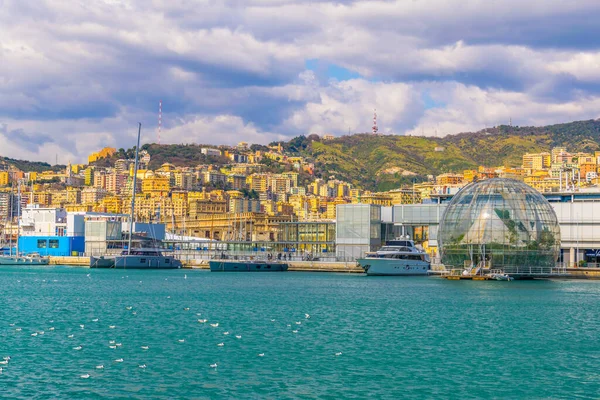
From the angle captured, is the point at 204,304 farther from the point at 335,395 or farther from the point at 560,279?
the point at 560,279

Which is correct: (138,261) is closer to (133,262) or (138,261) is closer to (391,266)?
(133,262)

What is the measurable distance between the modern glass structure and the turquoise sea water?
15.5 metres

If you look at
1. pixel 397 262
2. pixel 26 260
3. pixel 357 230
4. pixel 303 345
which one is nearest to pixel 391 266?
pixel 397 262

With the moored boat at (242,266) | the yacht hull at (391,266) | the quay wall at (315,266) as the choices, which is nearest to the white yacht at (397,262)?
the yacht hull at (391,266)

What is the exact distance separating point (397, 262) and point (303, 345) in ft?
169

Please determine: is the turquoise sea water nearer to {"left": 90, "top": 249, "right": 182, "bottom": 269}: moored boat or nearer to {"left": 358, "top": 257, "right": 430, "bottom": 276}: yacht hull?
{"left": 358, "top": 257, "right": 430, "bottom": 276}: yacht hull

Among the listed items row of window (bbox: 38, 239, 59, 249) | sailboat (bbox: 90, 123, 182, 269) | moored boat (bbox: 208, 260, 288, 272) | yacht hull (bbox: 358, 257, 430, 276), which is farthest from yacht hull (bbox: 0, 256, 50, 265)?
yacht hull (bbox: 358, 257, 430, 276)

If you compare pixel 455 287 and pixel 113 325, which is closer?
pixel 113 325

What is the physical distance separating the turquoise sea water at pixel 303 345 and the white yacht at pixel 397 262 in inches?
1015

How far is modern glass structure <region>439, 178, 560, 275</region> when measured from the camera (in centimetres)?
7200

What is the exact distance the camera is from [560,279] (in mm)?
76812

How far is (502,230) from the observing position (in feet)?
235

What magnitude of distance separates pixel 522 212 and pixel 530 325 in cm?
3457

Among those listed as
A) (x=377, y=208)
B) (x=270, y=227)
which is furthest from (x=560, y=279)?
(x=270, y=227)
